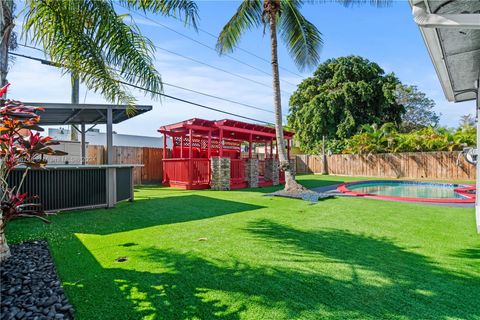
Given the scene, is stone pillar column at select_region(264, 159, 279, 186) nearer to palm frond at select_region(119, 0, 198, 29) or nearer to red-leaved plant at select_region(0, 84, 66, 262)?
palm frond at select_region(119, 0, 198, 29)

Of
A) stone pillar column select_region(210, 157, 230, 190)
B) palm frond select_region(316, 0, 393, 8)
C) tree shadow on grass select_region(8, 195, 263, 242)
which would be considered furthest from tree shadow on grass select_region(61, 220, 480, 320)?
stone pillar column select_region(210, 157, 230, 190)

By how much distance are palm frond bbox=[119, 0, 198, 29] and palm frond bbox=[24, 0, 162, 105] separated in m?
0.38

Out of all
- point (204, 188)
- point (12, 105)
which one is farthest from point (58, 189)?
point (204, 188)

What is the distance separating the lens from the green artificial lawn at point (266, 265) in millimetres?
2195

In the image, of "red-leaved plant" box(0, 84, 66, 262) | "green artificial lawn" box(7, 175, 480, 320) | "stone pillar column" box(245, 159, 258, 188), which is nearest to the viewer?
"green artificial lawn" box(7, 175, 480, 320)

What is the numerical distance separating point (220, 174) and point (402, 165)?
14.0 meters

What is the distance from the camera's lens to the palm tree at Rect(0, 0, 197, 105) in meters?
4.37

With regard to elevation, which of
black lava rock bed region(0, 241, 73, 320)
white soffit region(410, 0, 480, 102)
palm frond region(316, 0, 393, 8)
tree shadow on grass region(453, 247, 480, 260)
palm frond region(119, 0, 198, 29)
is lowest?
tree shadow on grass region(453, 247, 480, 260)

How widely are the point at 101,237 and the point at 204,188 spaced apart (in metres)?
8.36

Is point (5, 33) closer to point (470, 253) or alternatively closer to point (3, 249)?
point (3, 249)

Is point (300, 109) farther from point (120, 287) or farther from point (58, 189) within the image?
point (120, 287)

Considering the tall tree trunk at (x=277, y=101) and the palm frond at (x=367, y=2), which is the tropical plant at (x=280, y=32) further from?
the palm frond at (x=367, y=2)

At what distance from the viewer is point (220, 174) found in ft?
40.5

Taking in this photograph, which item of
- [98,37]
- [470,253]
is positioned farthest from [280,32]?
[470,253]
